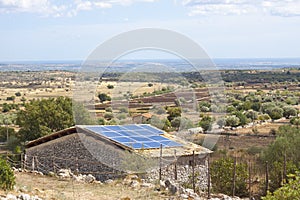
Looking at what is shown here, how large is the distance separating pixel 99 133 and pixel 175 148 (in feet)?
9.15

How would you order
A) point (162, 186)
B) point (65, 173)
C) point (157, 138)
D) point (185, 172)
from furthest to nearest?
1. point (157, 138)
2. point (185, 172)
3. point (65, 173)
4. point (162, 186)

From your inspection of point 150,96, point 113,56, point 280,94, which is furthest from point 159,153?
point 280,94

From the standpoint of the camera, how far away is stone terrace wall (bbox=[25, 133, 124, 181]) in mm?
17859

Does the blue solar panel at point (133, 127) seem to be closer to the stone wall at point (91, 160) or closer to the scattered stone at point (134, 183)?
the stone wall at point (91, 160)

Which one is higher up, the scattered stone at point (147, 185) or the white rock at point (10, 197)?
the white rock at point (10, 197)

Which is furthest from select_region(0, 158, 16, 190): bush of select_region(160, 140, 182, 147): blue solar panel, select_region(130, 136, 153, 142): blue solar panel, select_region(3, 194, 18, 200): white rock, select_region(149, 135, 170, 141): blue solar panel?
select_region(149, 135, 170, 141): blue solar panel

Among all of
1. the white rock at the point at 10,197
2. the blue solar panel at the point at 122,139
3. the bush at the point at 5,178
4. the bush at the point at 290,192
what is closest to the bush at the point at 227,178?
the blue solar panel at the point at 122,139

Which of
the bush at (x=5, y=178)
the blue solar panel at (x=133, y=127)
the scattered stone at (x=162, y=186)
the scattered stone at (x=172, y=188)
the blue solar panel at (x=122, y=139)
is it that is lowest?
the scattered stone at (x=162, y=186)

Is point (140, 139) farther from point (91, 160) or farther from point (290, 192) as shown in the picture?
point (290, 192)

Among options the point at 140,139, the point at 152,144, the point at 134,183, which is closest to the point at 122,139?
the point at 140,139

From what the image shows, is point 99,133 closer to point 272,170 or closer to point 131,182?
point 131,182

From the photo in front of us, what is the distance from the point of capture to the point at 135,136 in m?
19.1

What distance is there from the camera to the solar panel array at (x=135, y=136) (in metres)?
18.1

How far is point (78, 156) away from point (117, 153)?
2.02 meters
